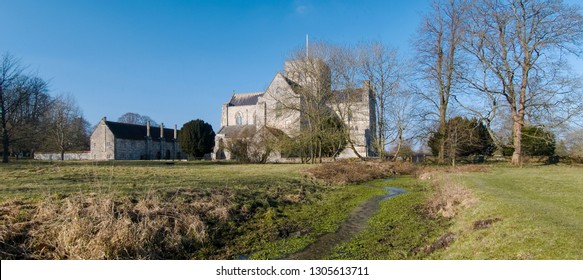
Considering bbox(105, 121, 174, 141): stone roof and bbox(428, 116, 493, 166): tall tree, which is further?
bbox(105, 121, 174, 141): stone roof

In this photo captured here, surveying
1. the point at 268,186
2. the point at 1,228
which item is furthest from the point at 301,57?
the point at 1,228

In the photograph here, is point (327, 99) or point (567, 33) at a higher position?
point (567, 33)

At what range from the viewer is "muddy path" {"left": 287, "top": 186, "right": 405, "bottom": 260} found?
7.24 meters

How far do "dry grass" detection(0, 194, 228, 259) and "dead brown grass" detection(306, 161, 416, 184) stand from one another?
12075 millimetres

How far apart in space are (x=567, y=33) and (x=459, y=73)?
702 centimetres

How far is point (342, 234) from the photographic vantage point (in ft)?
28.7

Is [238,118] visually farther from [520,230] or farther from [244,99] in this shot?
[520,230]

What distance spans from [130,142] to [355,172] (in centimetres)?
4607

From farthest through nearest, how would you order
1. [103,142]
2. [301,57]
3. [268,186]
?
[103,142] < [301,57] < [268,186]

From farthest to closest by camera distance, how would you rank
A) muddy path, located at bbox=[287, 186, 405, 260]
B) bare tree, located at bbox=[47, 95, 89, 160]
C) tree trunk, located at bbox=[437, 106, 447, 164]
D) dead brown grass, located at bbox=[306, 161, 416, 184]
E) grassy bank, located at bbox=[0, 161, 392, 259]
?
1. bare tree, located at bbox=[47, 95, 89, 160]
2. tree trunk, located at bbox=[437, 106, 447, 164]
3. dead brown grass, located at bbox=[306, 161, 416, 184]
4. muddy path, located at bbox=[287, 186, 405, 260]
5. grassy bank, located at bbox=[0, 161, 392, 259]

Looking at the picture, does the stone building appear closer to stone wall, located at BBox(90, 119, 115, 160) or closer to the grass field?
stone wall, located at BBox(90, 119, 115, 160)

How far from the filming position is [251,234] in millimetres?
8648

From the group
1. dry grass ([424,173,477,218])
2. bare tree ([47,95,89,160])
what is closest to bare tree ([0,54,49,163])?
bare tree ([47,95,89,160])

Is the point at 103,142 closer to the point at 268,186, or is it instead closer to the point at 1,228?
the point at 268,186
